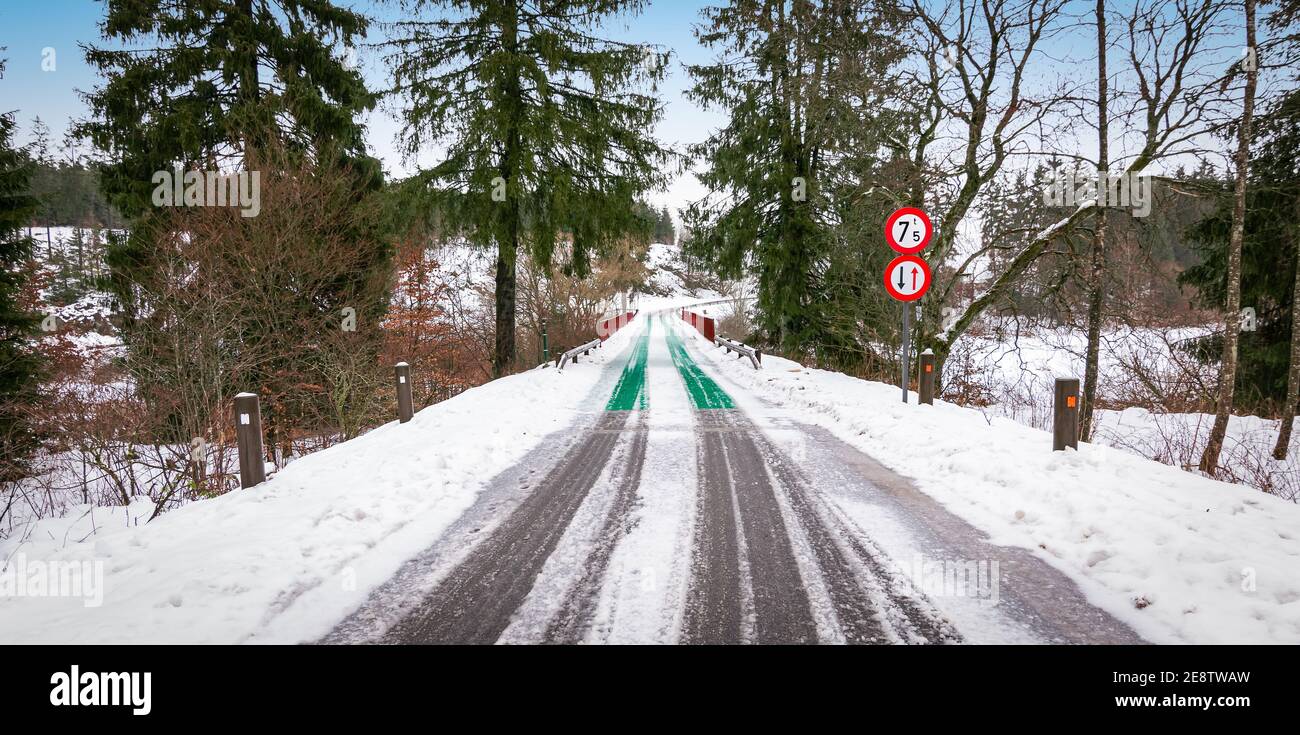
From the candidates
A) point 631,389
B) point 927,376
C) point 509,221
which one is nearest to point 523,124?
point 509,221

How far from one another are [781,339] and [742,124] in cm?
743

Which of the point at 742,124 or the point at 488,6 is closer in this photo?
the point at 488,6

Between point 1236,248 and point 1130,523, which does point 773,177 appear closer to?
point 1236,248

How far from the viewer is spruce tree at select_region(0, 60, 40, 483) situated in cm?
984

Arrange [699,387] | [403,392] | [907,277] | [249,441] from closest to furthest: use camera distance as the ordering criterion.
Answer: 1. [249,441]
2. [403,392]
3. [907,277]
4. [699,387]

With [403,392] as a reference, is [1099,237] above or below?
above

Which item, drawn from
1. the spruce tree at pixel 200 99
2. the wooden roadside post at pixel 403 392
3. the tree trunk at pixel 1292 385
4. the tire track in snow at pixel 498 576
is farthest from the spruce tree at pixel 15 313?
the tree trunk at pixel 1292 385

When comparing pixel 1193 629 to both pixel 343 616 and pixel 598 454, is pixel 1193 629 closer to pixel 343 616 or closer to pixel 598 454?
pixel 343 616

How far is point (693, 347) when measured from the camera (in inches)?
972

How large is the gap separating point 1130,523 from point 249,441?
746 centimetres

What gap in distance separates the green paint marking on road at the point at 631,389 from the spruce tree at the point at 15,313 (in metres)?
10.4

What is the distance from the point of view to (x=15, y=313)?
10406 millimetres

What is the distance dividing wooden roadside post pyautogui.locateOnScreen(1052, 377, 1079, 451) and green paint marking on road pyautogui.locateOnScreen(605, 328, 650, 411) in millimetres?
6071
